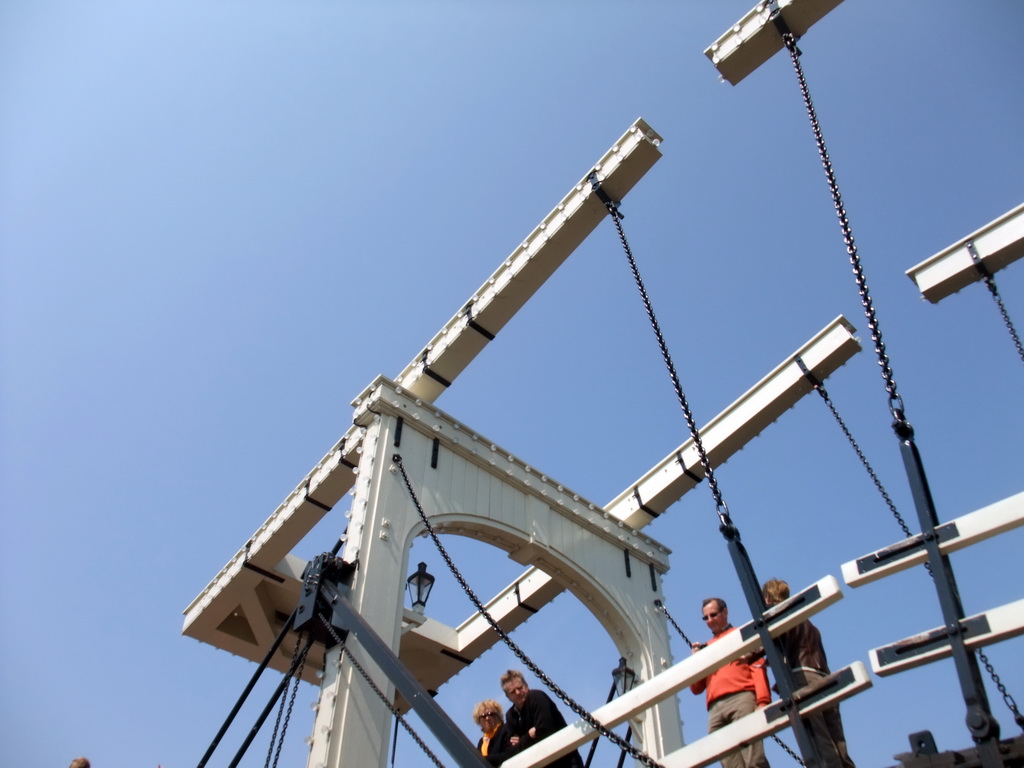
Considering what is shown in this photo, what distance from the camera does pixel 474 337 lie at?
9641 millimetres

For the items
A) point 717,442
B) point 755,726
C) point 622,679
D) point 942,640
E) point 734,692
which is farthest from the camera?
point 717,442

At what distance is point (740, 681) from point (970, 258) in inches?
189

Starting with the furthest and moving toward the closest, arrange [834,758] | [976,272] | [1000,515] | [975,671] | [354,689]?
1. [976,272]
2. [354,689]
3. [834,758]
4. [1000,515]
5. [975,671]

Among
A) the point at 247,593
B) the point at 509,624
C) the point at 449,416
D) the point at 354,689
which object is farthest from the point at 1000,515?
the point at 247,593

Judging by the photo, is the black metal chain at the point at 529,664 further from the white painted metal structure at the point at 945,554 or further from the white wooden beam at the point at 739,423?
the white wooden beam at the point at 739,423

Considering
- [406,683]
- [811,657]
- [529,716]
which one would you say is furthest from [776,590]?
[406,683]

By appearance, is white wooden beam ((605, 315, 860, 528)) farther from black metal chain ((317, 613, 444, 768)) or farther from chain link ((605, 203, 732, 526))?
black metal chain ((317, 613, 444, 768))

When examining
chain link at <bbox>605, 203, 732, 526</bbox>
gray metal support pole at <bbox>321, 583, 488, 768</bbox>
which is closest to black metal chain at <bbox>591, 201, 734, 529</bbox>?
chain link at <bbox>605, 203, 732, 526</bbox>

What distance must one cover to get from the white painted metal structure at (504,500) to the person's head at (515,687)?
45.0 inches

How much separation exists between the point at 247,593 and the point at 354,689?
524cm

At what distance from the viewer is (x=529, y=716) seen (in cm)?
608

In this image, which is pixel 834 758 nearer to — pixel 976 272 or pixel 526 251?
pixel 976 272

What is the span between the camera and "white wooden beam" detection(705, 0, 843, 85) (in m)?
6.98

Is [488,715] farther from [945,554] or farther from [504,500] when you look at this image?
[945,554]
